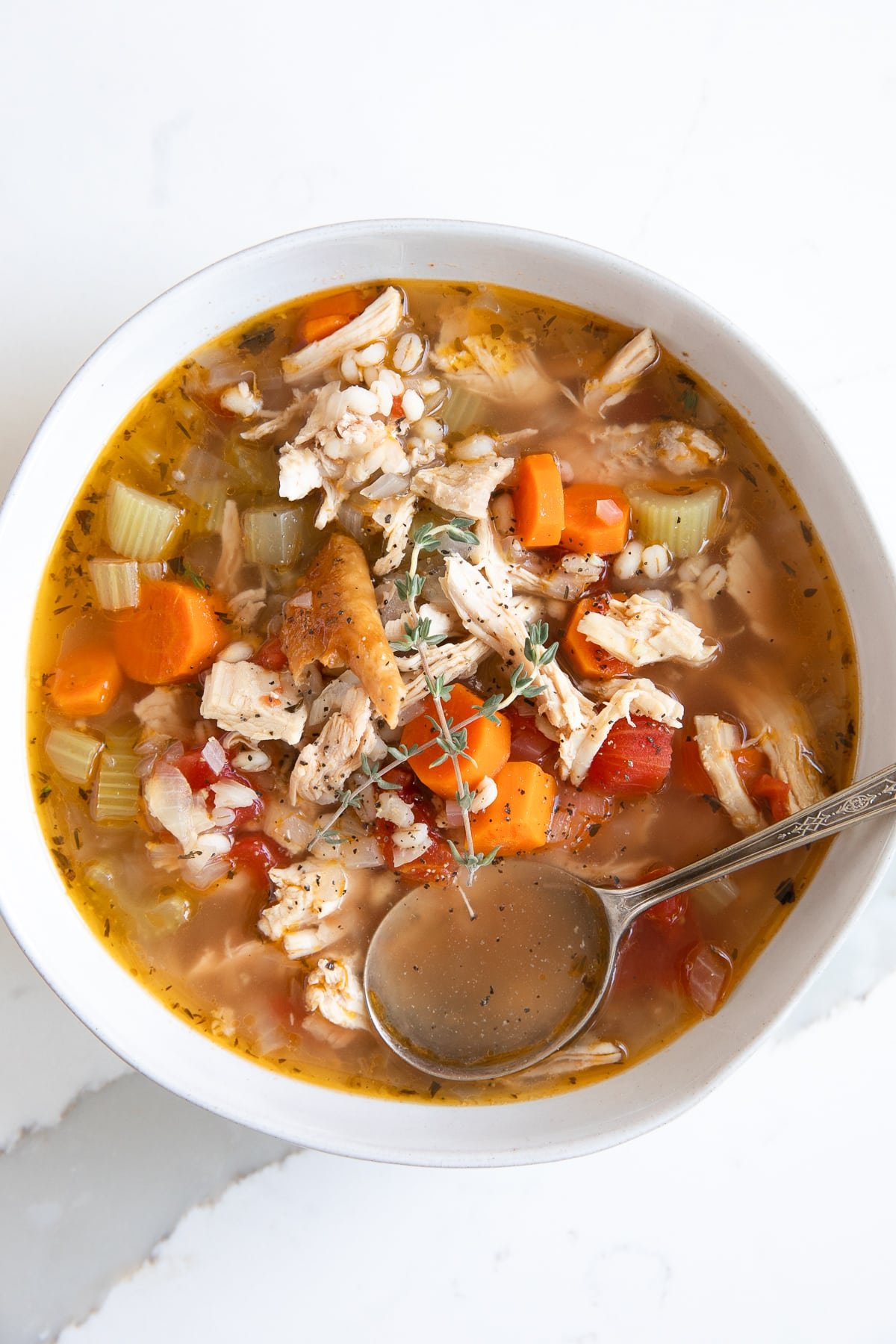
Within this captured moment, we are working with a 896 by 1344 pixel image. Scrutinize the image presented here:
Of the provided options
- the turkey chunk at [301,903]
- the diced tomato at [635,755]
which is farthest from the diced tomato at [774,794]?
the turkey chunk at [301,903]

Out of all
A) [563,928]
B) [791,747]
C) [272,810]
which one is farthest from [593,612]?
[272,810]

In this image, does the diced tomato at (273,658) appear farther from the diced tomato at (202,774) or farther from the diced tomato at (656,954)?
the diced tomato at (656,954)

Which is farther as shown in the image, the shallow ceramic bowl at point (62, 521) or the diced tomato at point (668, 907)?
the diced tomato at point (668, 907)

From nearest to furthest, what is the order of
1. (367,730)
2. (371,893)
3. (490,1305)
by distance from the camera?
(367,730)
(371,893)
(490,1305)

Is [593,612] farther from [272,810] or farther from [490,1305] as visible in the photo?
[490,1305]

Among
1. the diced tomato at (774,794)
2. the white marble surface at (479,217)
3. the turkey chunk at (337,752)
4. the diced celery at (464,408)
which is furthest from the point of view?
the white marble surface at (479,217)

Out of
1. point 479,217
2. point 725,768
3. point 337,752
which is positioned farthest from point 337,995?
point 479,217

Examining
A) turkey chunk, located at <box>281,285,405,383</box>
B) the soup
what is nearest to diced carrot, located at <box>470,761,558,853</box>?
the soup

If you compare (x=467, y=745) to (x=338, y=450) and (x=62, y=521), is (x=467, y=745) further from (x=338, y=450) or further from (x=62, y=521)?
(x=62, y=521)
